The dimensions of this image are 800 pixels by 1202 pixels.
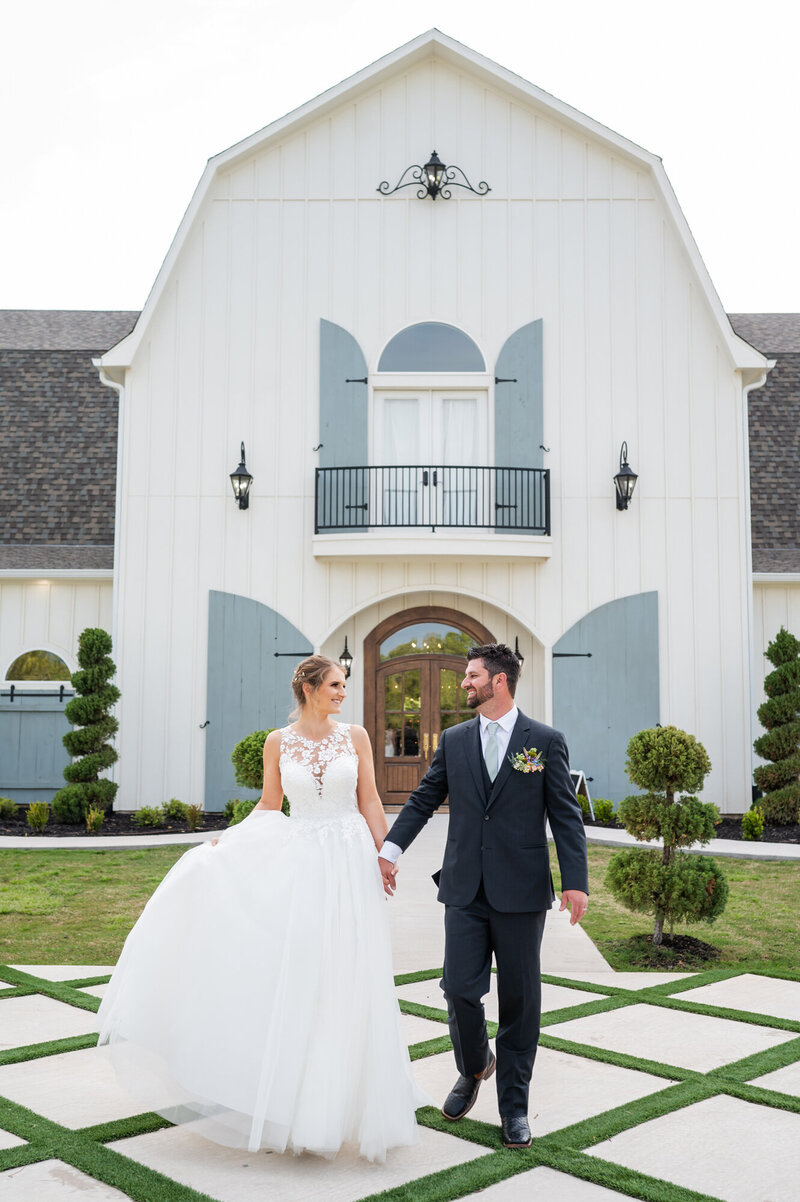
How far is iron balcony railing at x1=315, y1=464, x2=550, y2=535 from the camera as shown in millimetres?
13383

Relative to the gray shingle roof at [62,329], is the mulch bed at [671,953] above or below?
below

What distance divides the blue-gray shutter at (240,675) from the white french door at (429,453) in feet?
6.52

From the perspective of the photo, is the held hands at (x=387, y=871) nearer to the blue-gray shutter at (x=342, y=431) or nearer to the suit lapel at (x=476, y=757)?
the suit lapel at (x=476, y=757)

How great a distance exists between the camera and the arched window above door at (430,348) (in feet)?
45.2

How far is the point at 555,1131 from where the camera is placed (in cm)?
377

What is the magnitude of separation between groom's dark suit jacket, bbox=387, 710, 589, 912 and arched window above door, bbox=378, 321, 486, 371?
10404 mm

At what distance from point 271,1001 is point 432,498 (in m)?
10.2

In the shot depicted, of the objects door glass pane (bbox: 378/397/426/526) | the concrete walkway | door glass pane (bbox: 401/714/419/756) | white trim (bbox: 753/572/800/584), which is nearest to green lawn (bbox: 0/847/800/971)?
the concrete walkway

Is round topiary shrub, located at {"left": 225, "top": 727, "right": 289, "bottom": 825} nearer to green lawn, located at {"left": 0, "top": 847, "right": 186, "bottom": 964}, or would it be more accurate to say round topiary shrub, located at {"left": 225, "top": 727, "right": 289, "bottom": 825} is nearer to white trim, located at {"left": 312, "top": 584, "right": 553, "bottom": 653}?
green lawn, located at {"left": 0, "top": 847, "right": 186, "bottom": 964}

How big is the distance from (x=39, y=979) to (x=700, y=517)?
10285 mm

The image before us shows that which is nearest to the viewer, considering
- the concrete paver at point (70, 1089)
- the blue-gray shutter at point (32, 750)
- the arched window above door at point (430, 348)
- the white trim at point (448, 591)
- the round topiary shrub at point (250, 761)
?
the concrete paver at point (70, 1089)

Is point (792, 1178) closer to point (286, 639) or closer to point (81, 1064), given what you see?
point (81, 1064)

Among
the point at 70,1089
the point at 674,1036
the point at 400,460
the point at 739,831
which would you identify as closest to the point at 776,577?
the point at 739,831

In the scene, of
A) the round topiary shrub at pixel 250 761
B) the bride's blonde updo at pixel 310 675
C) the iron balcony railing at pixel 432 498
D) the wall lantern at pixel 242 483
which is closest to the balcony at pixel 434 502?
the iron balcony railing at pixel 432 498
